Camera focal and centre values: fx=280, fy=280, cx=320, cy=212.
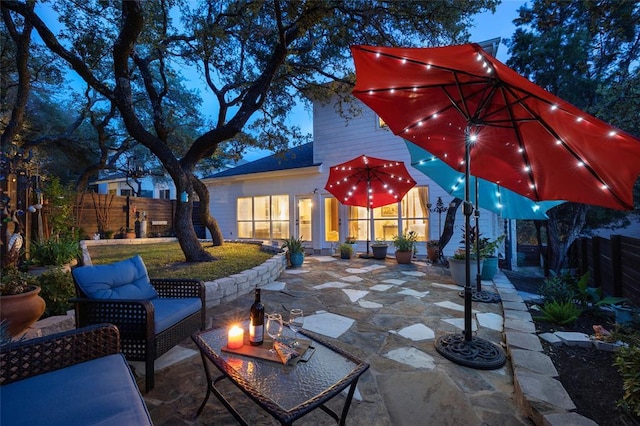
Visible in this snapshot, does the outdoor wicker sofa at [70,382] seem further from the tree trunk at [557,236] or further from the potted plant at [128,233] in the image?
the potted plant at [128,233]

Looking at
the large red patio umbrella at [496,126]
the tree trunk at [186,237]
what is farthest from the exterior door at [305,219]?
the large red patio umbrella at [496,126]

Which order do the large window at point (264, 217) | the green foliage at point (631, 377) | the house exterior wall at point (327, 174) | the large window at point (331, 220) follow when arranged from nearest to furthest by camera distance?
the green foliage at point (631, 377) → the house exterior wall at point (327, 174) → the large window at point (331, 220) → the large window at point (264, 217)

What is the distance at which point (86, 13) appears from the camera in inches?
258

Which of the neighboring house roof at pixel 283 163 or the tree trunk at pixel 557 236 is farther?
the neighboring house roof at pixel 283 163

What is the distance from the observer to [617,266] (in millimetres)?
3877

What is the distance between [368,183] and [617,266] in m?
5.42

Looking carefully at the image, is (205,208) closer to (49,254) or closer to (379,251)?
(49,254)

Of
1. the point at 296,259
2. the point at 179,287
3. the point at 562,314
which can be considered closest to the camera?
the point at 179,287

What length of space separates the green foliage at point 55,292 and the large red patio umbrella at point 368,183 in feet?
20.5

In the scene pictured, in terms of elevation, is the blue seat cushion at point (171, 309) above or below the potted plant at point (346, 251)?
above

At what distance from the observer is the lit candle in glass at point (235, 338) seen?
1.77 meters

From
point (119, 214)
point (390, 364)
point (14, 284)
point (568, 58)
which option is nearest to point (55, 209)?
point (119, 214)

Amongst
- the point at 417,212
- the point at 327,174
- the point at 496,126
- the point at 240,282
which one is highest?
the point at 327,174

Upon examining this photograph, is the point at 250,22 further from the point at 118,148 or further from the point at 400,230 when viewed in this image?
the point at 118,148
